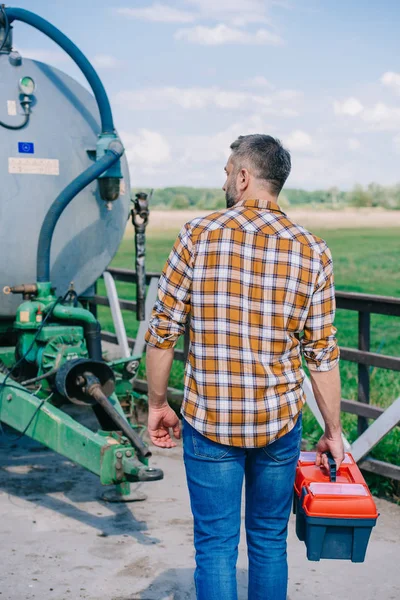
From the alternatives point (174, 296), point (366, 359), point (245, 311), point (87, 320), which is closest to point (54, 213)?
point (87, 320)

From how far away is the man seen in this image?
2.60 metres

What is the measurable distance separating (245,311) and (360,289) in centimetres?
1536

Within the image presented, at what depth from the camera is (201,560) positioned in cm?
275

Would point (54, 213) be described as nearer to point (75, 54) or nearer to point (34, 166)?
point (34, 166)

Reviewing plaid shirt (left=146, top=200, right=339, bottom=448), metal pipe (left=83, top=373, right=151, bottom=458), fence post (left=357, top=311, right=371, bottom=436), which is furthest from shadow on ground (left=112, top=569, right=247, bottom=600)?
fence post (left=357, top=311, right=371, bottom=436)

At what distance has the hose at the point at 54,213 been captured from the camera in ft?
15.6

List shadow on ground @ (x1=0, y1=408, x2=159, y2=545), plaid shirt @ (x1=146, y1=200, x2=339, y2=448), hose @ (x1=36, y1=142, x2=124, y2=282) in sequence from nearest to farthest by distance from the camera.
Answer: plaid shirt @ (x1=146, y1=200, x2=339, y2=448) → shadow on ground @ (x1=0, y1=408, x2=159, y2=545) → hose @ (x1=36, y1=142, x2=124, y2=282)

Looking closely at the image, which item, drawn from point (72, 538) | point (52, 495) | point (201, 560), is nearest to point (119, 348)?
point (52, 495)

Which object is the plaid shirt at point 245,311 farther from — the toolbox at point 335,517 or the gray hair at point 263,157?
the toolbox at point 335,517

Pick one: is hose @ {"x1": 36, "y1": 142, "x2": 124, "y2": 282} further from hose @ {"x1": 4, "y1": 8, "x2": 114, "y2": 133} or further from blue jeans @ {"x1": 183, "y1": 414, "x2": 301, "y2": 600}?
blue jeans @ {"x1": 183, "y1": 414, "x2": 301, "y2": 600}

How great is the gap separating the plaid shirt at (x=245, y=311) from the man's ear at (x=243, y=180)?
0.05 metres

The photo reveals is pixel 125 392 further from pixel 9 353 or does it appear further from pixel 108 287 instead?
pixel 108 287

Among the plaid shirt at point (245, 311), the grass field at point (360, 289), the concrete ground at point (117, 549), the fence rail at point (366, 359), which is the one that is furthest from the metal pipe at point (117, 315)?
the plaid shirt at point (245, 311)

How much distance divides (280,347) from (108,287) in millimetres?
4800
